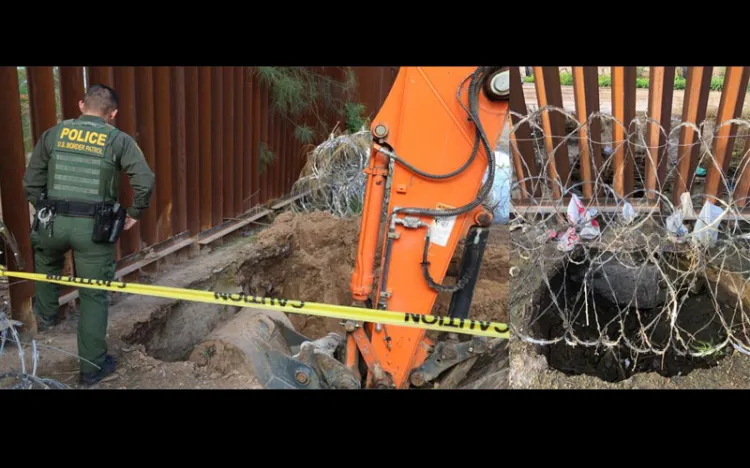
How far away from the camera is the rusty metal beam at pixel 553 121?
3977 mm

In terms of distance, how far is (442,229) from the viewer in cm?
305

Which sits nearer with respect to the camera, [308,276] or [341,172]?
[308,276]

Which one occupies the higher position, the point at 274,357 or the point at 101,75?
the point at 101,75

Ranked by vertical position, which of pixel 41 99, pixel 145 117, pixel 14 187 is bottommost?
pixel 14 187

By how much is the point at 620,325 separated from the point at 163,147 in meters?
4.20

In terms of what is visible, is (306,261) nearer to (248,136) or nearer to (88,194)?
(248,136)

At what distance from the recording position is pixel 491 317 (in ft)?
17.5

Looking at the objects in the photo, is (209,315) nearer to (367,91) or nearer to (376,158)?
(376,158)

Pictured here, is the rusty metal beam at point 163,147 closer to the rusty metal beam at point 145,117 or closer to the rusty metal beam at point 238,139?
the rusty metal beam at point 145,117

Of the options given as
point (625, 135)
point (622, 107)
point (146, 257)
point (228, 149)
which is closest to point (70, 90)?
point (146, 257)

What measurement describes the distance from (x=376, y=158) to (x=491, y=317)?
2864mm

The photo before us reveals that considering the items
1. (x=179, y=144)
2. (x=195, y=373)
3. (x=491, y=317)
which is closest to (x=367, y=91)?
(x=179, y=144)

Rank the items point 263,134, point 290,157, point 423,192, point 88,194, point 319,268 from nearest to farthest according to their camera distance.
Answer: point 423,192
point 88,194
point 319,268
point 263,134
point 290,157

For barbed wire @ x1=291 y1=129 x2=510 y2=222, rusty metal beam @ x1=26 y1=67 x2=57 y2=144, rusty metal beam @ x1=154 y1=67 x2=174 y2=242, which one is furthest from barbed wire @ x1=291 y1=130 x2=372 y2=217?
rusty metal beam @ x1=26 y1=67 x2=57 y2=144
